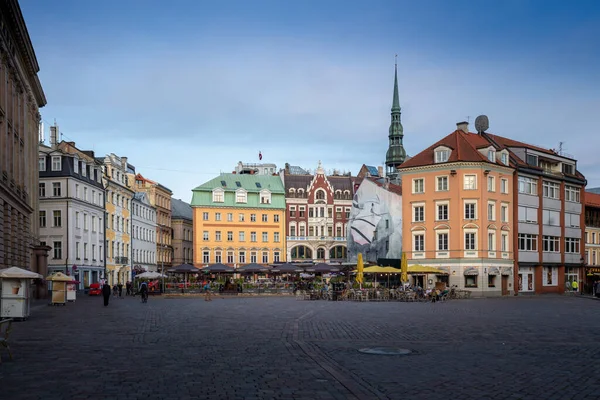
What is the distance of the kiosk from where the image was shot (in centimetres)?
2981

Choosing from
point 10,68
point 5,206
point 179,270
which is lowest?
point 179,270

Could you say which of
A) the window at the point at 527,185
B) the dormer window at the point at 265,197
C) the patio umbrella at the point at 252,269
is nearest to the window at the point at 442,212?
the window at the point at 527,185

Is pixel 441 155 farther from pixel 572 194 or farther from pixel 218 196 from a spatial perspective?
pixel 218 196

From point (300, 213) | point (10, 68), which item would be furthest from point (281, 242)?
point (10, 68)

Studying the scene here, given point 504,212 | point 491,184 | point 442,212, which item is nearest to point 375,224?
point 442,212

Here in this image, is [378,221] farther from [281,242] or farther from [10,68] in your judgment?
[10,68]

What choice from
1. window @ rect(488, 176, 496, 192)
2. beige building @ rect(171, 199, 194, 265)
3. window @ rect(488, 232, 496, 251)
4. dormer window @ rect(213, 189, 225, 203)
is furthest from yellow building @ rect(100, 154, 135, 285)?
window @ rect(488, 176, 496, 192)

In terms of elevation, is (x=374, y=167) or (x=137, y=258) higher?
(x=374, y=167)

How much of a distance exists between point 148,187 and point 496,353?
9893cm

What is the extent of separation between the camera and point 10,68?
45281 mm

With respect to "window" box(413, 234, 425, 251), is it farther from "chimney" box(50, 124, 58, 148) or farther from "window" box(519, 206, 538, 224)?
"chimney" box(50, 124, 58, 148)

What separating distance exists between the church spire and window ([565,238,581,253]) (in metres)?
50.0

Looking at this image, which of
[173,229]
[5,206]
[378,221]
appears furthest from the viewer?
[173,229]

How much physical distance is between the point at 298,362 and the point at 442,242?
57.6m
